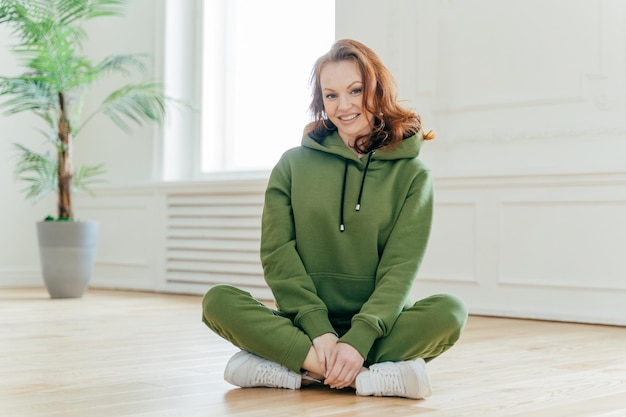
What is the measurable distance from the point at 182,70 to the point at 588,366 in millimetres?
3597

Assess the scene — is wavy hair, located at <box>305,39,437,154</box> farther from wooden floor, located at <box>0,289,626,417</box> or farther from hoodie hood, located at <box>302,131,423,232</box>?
wooden floor, located at <box>0,289,626,417</box>

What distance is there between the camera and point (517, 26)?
379cm

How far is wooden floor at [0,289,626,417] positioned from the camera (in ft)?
5.24

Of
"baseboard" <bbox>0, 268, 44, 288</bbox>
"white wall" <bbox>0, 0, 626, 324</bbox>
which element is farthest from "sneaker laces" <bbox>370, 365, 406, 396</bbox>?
"baseboard" <bbox>0, 268, 44, 288</bbox>

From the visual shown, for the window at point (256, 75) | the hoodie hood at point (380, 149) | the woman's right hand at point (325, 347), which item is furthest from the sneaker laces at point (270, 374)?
the window at point (256, 75)

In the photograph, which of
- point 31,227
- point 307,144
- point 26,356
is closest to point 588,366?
point 307,144

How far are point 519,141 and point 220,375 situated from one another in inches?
85.2

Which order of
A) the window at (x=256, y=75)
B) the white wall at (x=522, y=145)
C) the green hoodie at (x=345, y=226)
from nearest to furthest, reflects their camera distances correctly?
1. the green hoodie at (x=345, y=226)
2. the white wall at (x=522, y=145)
3. the window at (x=256, y=75)

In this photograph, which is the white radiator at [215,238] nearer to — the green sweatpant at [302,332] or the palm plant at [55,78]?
the palm plant at [55,78]

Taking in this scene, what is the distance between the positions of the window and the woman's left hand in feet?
10.4

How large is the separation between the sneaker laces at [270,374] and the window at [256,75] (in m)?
3.06

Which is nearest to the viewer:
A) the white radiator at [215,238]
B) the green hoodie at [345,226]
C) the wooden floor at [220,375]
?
the wooden floor at [220,375]

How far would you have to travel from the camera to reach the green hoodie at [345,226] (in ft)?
6.05

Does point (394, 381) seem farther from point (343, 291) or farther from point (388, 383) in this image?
point (343, 291)
